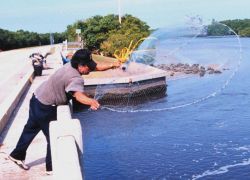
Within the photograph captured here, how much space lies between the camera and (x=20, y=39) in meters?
97.7

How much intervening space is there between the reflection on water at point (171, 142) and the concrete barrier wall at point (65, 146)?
1119 centimetres

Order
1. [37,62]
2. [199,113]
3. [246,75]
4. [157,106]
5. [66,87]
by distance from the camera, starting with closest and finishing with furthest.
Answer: [66,87] < [37,62] < [199,113] < [157,106] < [246,75]

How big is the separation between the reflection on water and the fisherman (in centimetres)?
1032

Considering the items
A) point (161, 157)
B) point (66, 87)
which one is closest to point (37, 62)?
point (161, 157)

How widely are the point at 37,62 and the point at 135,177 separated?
11.9 meters

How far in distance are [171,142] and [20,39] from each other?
79.6 m

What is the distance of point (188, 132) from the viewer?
2439cm

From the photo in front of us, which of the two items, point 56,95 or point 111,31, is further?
point 111,31

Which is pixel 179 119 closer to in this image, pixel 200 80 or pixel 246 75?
pixel 200 80

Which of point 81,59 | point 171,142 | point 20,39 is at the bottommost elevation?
point 171,142

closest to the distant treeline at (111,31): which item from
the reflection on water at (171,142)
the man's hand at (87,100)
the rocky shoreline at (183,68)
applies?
the rocky shoreline at (183,68)

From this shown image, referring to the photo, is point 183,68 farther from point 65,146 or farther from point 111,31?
point 111,31

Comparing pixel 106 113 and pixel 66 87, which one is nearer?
pixel 66 87

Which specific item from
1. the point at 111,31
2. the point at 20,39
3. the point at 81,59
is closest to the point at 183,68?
the point at 81,59
